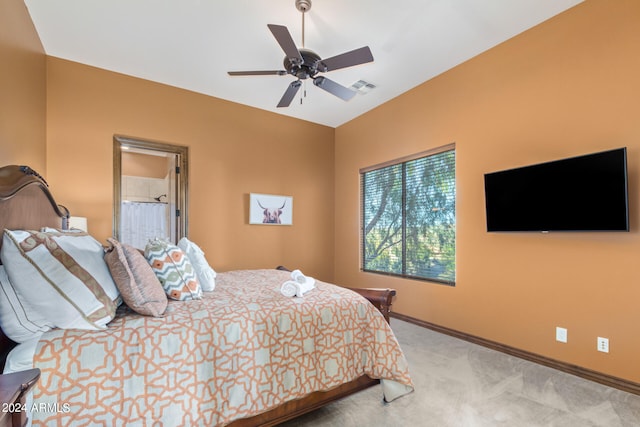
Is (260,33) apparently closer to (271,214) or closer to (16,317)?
(271,214)

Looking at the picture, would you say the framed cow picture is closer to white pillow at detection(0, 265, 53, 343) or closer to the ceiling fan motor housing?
the ceiling fan motor housing

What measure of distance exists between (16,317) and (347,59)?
94.9 inches

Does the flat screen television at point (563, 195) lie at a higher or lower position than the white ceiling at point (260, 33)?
lower

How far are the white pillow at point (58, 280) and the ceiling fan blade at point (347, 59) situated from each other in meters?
2.03

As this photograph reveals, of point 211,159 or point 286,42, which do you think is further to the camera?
point 211,159

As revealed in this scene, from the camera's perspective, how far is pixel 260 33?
2.82 meters

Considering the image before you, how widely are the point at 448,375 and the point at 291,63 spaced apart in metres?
2.81

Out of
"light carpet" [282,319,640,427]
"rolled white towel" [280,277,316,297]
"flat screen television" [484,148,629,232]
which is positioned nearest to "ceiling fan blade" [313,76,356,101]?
"flat screen television" [484,148,629,232]

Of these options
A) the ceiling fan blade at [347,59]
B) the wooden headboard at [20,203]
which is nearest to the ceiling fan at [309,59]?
the ceiling fan blade at [347,59]

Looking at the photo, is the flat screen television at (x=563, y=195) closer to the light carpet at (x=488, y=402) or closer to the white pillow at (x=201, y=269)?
the light carpet at (x=488, y=402)

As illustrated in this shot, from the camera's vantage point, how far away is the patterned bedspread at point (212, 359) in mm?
1235

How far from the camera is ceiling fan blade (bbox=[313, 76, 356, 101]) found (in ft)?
8.62

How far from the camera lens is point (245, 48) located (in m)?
3.05

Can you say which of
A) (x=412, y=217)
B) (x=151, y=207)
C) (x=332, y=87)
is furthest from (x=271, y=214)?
(x=332, y=87)
